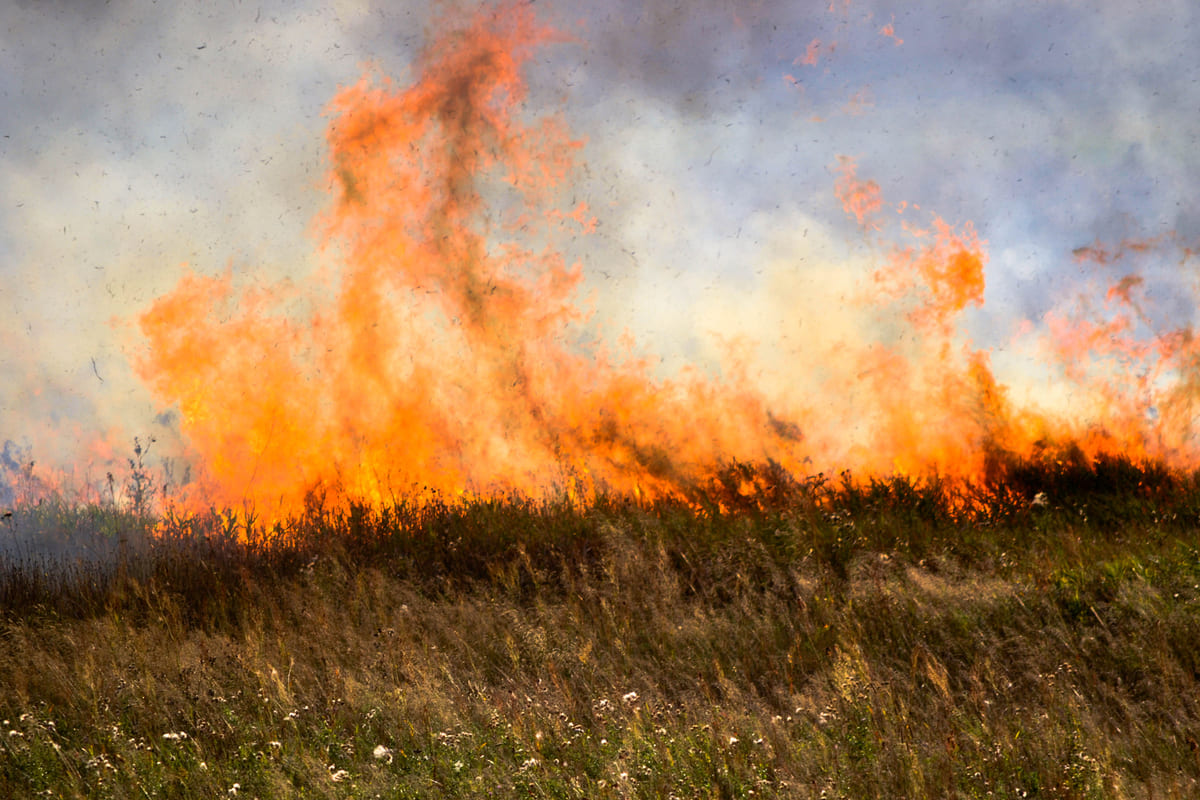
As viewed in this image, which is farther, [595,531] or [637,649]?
[595,531]

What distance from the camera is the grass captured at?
4.43 metres

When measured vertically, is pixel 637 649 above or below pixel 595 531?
→ below

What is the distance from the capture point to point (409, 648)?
6609 mm

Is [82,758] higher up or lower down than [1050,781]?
higher up

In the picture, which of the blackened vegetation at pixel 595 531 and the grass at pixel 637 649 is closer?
the grass at pixel 637 649

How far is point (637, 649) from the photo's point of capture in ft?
21.6

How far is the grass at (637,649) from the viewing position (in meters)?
4.43

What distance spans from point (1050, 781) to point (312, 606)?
634 cm

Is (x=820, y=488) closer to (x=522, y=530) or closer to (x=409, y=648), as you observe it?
(x=522, y=530)

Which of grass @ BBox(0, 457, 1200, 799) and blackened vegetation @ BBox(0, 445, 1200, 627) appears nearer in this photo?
grass @ BBox(0, 457, 1200, 799)

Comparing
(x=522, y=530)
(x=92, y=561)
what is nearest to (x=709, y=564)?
(x=522, y=530)

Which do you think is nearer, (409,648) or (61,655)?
(409,648)

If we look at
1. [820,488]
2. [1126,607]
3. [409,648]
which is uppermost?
[820,488]

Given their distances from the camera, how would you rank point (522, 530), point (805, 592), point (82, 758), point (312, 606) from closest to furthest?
point (82, 758), point (805, 592), point (312, 606), point (522, 530)
